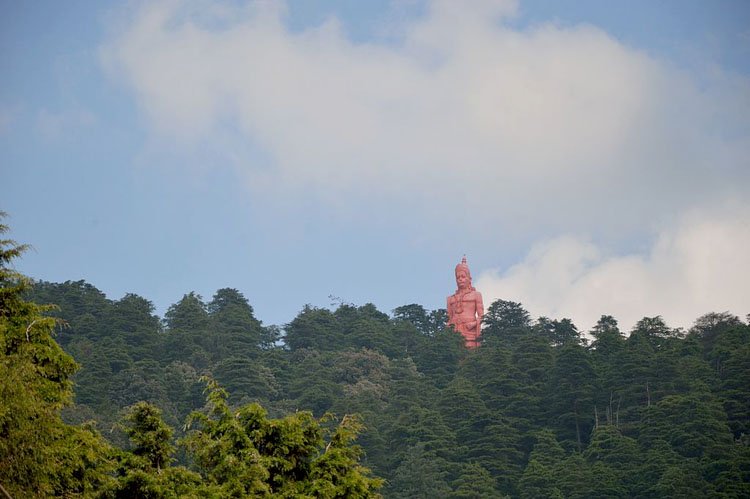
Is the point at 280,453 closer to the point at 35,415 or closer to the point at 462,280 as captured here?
the point at 35,415

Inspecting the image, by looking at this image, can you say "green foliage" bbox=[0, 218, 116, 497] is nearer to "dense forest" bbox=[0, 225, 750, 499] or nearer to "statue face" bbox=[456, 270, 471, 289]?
"dense forest" bbox=[0, 225, 750, 499]

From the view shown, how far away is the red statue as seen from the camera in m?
65.2

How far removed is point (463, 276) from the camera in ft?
215

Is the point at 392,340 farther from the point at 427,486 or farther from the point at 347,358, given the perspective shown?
the point at 427,486

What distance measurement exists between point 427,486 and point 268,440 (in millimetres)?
24090

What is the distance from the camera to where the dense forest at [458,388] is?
40625 millimetres

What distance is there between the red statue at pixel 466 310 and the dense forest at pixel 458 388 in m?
0.94

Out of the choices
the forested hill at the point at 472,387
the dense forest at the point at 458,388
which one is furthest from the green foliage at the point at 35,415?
the forested hill at the point at 472,387

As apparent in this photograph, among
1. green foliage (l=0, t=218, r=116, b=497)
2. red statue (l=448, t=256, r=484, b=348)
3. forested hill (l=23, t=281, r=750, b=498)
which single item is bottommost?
green foliage (l=0, t=218, r=116, b=497)

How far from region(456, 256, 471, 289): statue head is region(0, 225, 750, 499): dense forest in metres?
3.11

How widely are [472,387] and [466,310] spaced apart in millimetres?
13339

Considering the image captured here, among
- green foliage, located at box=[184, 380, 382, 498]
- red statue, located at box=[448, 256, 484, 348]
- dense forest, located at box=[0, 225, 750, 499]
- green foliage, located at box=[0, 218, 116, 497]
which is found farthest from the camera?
red statue, located at box=[448, 256, 484, 348]

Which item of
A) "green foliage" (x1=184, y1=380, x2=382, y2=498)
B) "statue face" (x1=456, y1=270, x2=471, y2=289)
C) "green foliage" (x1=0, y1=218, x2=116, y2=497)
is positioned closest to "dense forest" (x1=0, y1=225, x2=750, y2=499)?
"statue face" (x1=456, y1=270, x2=471, y2=289)

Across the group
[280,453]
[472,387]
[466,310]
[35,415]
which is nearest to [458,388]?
[472,387]
